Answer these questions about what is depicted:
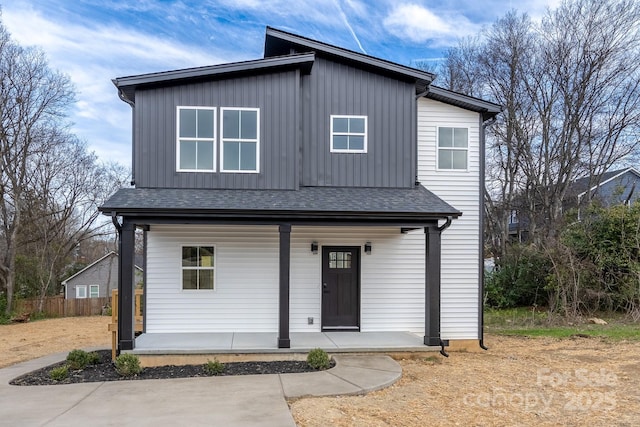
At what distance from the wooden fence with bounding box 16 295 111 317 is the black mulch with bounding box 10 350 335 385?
14.2 metres

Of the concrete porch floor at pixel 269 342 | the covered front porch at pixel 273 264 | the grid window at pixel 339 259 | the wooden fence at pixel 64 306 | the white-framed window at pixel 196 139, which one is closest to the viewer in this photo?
the concrete porch floor at pixel 269 342

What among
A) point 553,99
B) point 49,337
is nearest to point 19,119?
point 49,337

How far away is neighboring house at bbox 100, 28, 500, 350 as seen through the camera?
8.88 m

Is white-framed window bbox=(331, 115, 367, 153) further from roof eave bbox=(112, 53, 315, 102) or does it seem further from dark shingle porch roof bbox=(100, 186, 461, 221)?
roof eave bbox=(112, 53, 315, 102)

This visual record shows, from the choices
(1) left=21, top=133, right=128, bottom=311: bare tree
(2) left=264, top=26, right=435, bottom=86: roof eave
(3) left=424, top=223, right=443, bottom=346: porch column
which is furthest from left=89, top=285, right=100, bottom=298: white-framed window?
(3) left=424, top=223, right=443, bottom=346: porch column

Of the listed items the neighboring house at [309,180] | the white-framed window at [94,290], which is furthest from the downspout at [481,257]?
the white-framed window at [94,290]

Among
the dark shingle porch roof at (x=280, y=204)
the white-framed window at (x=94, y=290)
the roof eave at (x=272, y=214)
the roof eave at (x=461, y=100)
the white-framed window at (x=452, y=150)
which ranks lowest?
the white-framed window at (x=94, y=290)

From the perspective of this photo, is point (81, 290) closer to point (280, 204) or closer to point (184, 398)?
point (280, 204)

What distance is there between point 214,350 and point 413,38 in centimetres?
1901

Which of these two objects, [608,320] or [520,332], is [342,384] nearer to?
[520,332]

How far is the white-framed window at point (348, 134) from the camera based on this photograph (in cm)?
937

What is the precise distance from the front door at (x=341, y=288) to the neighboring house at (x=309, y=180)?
0.02 meters

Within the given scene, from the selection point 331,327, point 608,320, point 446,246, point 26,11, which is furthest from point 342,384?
point 26,11

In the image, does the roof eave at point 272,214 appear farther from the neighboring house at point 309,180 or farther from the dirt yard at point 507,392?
the dirt yard at point 507,392
